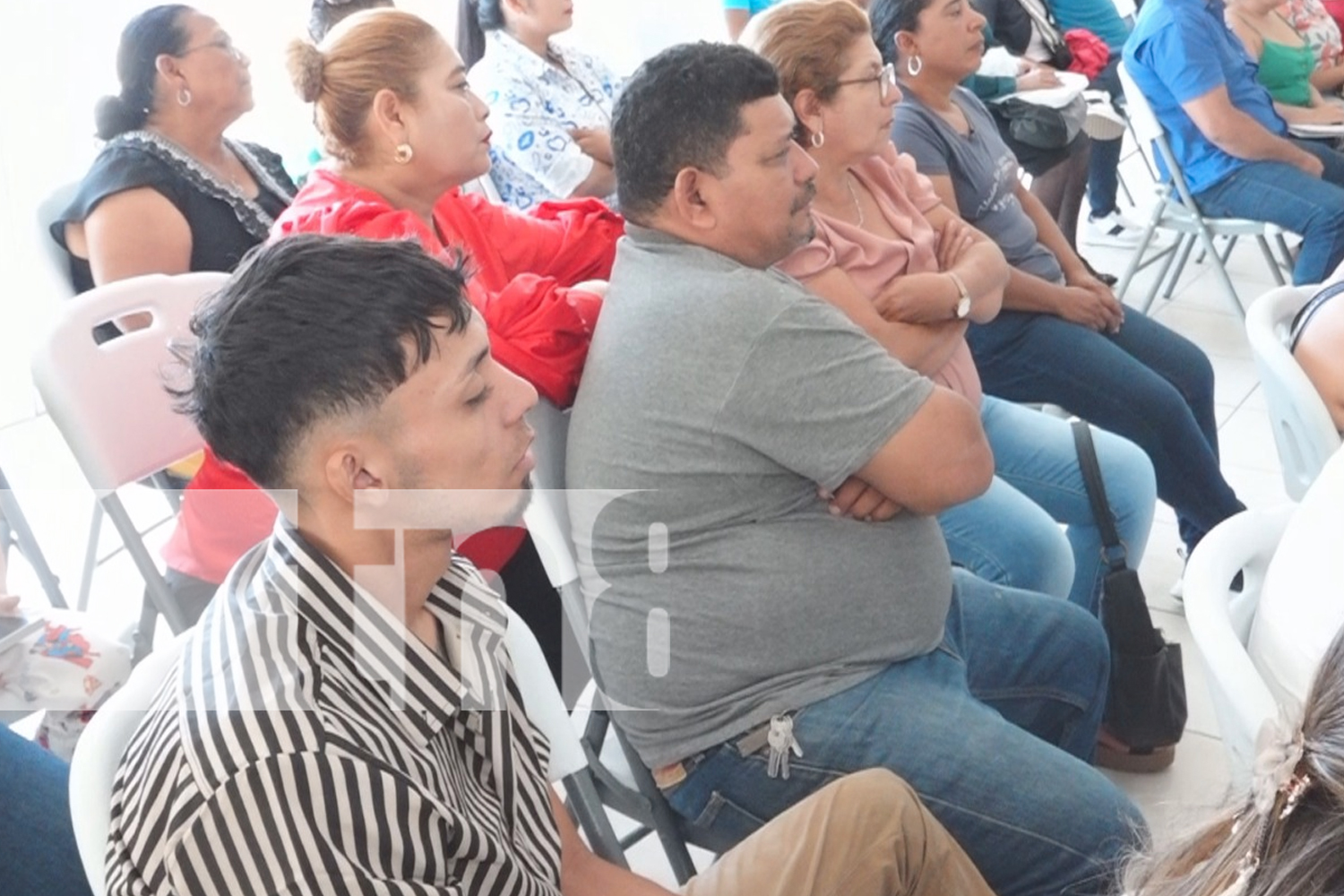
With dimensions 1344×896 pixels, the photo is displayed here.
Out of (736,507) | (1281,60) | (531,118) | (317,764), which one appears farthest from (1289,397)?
(1281,60)

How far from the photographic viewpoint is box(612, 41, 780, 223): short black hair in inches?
63.8

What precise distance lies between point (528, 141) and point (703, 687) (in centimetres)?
163

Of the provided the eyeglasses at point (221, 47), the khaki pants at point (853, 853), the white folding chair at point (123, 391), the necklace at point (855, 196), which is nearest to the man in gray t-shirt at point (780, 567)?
the khaki pants at point (853, 853)

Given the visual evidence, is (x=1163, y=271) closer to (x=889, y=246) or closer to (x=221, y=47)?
(x=889, y=246)

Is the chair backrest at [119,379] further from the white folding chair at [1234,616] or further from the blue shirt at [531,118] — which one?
the white folding chair at [1234,616]

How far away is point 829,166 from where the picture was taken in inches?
81.1

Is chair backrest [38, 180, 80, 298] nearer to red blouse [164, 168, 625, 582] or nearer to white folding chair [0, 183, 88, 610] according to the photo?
white folding chair [0, 183, 88, 610]

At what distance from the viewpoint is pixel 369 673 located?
1062 mm

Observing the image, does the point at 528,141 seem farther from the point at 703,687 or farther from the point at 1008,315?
the point at 703,687

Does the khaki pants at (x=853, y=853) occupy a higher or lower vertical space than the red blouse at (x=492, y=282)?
lower

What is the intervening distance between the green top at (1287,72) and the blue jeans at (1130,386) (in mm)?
1670

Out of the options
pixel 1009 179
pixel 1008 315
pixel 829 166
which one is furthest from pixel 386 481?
pixel 1009 179

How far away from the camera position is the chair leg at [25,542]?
91.4 inches

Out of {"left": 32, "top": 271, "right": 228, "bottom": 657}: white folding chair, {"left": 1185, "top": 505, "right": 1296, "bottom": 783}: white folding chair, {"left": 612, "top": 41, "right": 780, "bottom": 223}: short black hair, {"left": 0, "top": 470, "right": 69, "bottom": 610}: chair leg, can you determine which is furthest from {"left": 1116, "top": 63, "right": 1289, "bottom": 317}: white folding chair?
{"left": 0, "top": 470, "right": 69, "bottom": 610}: chair leg
